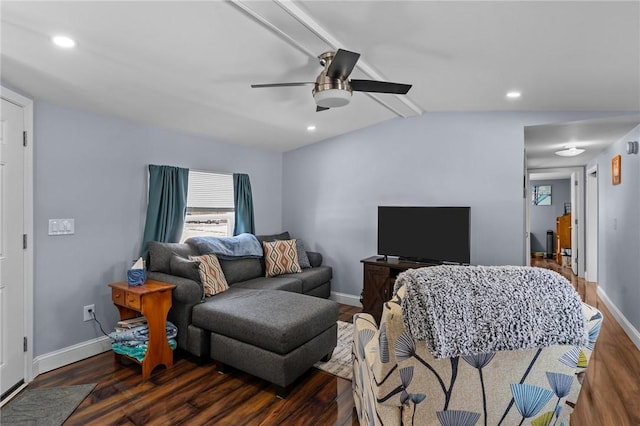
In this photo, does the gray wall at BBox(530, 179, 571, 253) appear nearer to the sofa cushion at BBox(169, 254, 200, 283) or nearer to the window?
the window

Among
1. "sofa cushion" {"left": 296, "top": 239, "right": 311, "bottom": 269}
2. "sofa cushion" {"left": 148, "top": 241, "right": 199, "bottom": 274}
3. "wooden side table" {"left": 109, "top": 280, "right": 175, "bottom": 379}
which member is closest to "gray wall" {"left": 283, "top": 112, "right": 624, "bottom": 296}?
"sofa cushion" {"left": 296, "top": 239, "right": 311, "bottom": 269}

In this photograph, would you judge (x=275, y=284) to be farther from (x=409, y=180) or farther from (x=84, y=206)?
(x=409, y=180)

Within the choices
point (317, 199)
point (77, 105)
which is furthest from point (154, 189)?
point (317, 199)

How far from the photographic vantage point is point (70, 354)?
9.44 ft

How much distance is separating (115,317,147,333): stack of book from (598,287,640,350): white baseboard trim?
462 centimetres

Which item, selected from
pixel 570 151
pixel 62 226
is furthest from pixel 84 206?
pixel 570 151

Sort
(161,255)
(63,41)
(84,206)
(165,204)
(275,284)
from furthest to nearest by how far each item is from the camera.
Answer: (275,284) → (165,204) → (161,255) → (84,206) → (63,41)

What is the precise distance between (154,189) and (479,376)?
131 inches

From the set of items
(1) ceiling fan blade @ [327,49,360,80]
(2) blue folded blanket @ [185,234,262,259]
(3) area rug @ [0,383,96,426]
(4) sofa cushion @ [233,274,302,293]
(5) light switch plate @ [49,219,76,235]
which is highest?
(1) ceiling fan blade @ [327,49,360,80]

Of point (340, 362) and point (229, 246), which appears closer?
point (340, 362)

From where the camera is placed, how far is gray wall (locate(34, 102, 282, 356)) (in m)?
2.74

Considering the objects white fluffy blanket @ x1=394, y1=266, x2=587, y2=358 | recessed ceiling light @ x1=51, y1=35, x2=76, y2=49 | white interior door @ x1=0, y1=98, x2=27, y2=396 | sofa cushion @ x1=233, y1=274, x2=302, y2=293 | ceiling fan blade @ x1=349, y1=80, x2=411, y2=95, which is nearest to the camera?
white fluffy blanket @ x1=394, y1=266, x2=587, y2=358

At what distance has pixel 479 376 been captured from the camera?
1.27 m

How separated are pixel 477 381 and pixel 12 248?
10.1 ft
